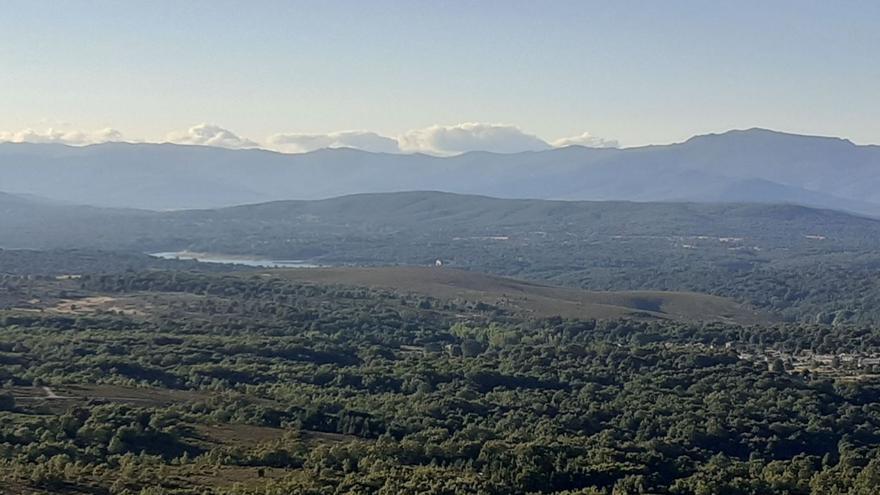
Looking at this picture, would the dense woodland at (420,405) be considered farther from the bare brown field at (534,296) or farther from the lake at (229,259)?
the lake at (229,259)

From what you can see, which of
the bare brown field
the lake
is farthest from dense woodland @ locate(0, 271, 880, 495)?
the lake

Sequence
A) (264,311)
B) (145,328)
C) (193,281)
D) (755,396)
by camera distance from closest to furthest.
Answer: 1. (755,396)
2. (145,328)
3. (264,311)
4. (193,281)

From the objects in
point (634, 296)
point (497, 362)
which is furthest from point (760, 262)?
point (497, 362)

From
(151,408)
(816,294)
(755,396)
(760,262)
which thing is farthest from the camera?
(760,262)

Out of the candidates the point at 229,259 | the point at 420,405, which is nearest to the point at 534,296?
the point at 420,405

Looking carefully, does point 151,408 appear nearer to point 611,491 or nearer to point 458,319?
point 611,491

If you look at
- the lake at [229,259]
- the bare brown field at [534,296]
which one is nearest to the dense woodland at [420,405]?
the bare brown field at [534,296]
